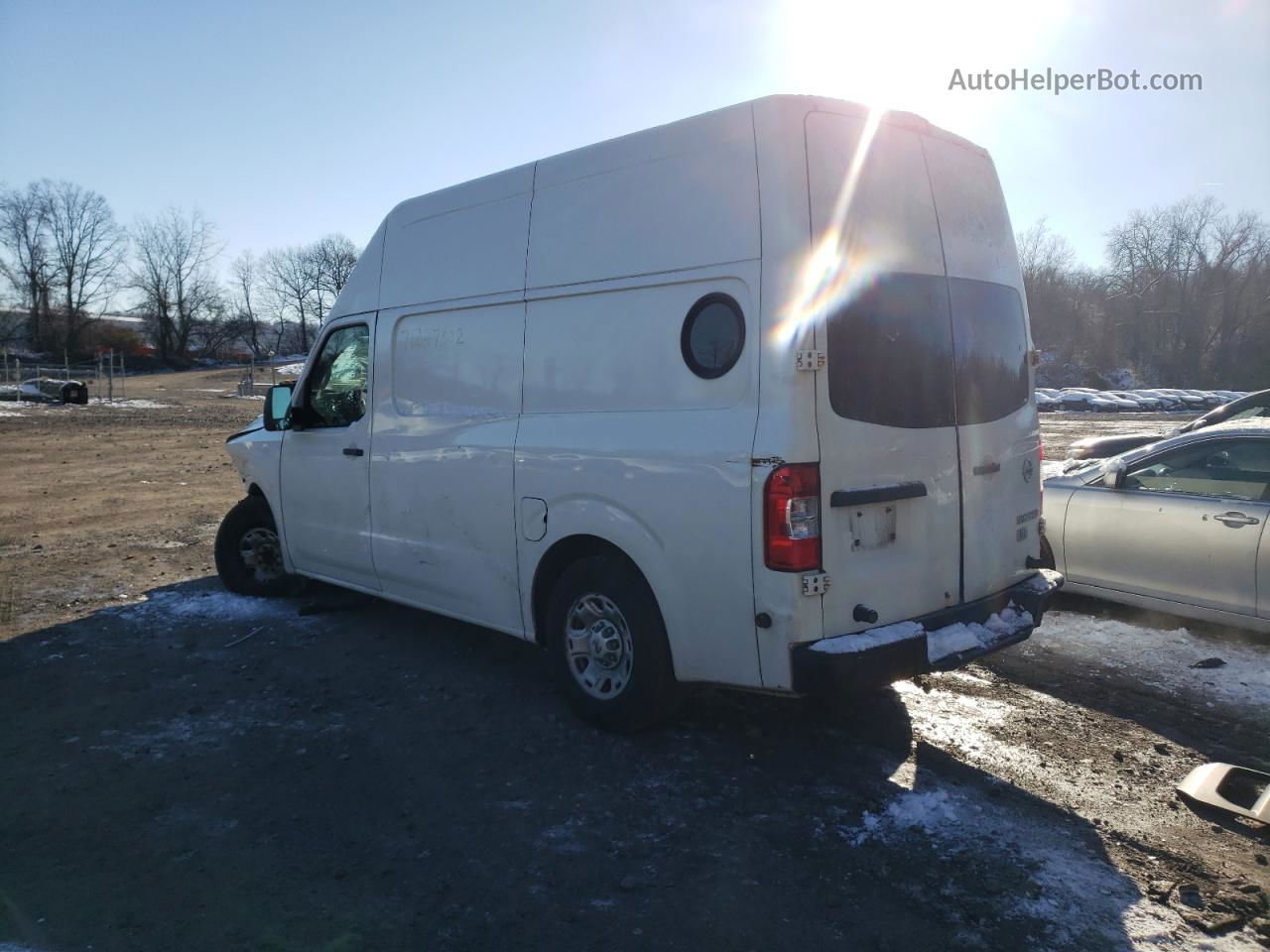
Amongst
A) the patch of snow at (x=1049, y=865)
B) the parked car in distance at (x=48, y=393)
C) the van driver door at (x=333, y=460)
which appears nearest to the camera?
the patch of snow at (x=1049, y=865)

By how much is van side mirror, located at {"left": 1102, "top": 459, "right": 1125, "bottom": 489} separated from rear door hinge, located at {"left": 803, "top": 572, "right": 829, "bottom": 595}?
368cm

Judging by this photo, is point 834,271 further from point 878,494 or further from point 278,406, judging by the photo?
point 278,406

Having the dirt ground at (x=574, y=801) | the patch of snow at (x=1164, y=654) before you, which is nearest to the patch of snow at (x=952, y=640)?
the dirt ground at (x=574, y=801)

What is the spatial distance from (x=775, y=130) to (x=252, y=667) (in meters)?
4.34

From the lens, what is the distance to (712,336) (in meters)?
3.95

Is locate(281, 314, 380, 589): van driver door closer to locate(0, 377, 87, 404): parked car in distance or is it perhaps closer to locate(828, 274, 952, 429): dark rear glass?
locate(828, 274, 952, 429): dark rear glass

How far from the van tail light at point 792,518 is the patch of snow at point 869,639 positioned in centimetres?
33

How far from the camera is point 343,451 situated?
6.03 m

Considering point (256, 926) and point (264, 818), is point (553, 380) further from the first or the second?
point (256, 926)

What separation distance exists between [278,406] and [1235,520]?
6.43m

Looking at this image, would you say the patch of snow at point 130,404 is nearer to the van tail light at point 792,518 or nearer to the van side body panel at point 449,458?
the van side body panel at point 449,458

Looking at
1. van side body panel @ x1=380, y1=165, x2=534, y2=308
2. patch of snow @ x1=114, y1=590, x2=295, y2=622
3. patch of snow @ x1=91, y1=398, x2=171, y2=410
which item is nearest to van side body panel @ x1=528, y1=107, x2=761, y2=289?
van side body panel @ x1=380, y1=165, x2=534, y2=308

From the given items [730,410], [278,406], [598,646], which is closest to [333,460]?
[278,406]

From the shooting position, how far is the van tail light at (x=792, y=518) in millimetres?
3623
